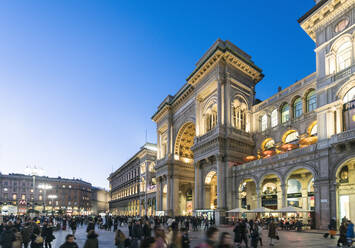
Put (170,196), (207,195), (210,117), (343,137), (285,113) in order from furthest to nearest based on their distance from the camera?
(170,196) → (210,117) → (207,195) → (285,113) → (343,137)

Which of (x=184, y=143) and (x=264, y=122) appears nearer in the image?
(x=264, y=122)

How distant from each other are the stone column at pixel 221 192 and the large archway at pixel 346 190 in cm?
1468

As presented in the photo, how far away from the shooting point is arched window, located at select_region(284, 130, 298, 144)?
124ft

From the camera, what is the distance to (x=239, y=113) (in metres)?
44.7

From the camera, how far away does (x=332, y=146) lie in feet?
89.7

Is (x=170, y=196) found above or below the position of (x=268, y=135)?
below

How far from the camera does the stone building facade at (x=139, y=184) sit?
248 feet

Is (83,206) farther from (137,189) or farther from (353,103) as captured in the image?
(353,103)

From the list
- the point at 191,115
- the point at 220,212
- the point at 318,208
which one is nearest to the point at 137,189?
the point at 191,115

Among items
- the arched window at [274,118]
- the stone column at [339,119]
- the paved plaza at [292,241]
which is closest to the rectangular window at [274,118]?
the arched window at [274,118]

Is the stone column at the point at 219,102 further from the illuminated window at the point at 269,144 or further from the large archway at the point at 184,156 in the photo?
the large archway at the point at 184,156

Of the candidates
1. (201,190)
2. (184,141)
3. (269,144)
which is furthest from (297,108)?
(184,141)

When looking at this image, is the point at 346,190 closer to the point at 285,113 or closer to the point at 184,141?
the point at 285,113

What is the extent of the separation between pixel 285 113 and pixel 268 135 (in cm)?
367
